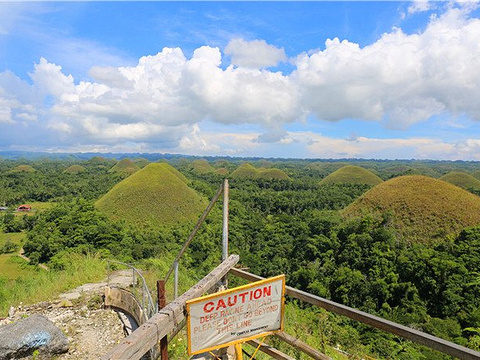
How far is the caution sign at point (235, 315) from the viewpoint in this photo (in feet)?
6.02

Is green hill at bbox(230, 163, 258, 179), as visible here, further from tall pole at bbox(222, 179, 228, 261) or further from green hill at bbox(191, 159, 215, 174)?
tall pole at bbox(222, 179, 228, 261)

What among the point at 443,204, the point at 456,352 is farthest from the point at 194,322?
the point at 443,204

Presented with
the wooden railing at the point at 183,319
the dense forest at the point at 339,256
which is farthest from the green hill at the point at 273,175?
the wooden railing at the point at 183,319

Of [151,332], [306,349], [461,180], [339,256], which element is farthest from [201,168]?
[151,332]

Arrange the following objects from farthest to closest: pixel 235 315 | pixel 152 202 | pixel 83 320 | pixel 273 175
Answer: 1. pixel 273 175
2. pixel 152 202
3. pixel 83 320
4. pixel 235 315

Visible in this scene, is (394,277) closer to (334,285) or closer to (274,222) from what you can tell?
(334,285)

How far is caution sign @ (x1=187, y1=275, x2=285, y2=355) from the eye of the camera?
1.84m

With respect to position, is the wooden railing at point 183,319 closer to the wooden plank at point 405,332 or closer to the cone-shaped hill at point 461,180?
the wooden plank at point 405,332

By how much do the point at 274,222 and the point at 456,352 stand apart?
33205 millimetres

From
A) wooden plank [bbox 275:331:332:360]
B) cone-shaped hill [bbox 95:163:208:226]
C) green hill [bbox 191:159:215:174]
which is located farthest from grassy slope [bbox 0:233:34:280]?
green hill [bbox 191:159:215:174]

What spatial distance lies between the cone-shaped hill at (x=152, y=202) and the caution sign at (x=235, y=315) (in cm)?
3053

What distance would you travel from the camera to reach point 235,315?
197 centimetres

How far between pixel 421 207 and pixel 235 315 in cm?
2852

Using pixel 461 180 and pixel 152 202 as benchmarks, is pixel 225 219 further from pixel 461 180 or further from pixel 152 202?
pixel 461 180
